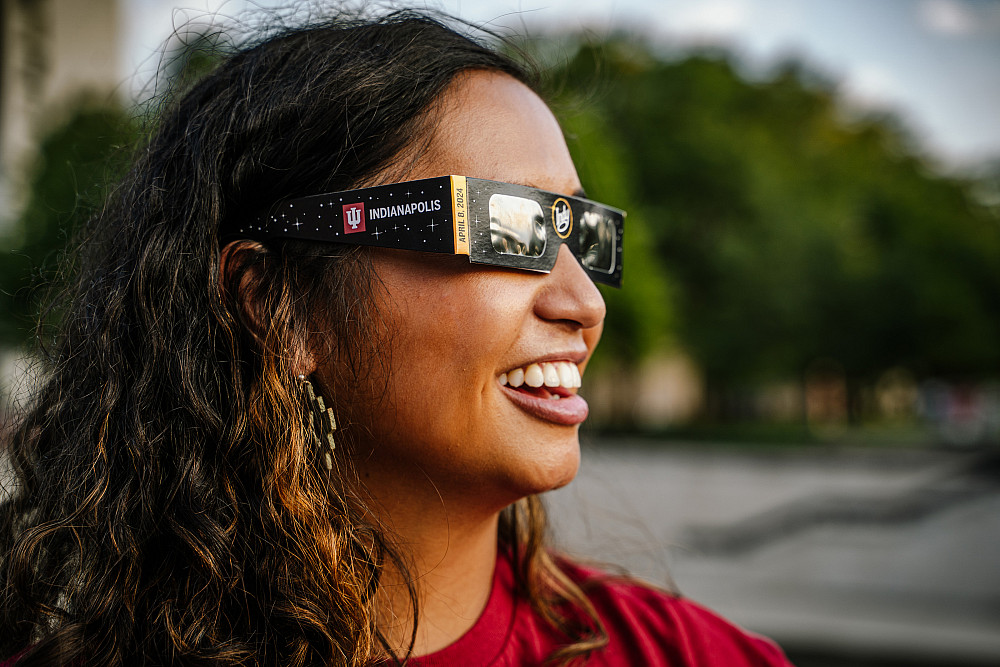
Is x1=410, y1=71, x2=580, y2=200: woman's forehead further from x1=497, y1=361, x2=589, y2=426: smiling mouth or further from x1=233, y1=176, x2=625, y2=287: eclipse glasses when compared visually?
x1=497, y1=361, x2=589, y2=426: smiling mouth

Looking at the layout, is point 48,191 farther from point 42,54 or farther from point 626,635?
point 626,635

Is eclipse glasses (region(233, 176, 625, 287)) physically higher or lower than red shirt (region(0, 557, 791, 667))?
higher

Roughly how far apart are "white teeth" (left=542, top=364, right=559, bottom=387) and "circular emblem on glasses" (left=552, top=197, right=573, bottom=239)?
1.00 feet

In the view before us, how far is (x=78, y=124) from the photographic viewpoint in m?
17.7

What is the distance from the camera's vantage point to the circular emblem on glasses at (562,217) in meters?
1.76

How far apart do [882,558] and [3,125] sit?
28.1 metres

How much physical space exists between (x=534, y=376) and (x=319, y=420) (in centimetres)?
47

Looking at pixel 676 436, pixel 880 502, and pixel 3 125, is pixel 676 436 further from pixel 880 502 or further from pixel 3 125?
pixel 3 125

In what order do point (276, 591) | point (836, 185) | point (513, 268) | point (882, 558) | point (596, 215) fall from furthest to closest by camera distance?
point (836, 185) < point (882, 558) < point (596, 215) < point (513, 268) < point (276, 591)

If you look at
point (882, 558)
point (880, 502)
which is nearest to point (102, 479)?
point (882, 558)

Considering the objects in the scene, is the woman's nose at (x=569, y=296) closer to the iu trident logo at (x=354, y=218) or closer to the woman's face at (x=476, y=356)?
the woman's face at (x=476, y=356)

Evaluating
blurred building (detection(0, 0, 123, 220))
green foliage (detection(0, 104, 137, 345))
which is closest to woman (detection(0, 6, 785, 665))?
green foliage (detection(0, 104, 137, 345))

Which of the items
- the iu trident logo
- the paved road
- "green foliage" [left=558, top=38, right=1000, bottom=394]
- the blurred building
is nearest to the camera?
the iu trident logo

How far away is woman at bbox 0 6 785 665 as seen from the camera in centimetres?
155
